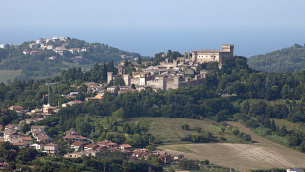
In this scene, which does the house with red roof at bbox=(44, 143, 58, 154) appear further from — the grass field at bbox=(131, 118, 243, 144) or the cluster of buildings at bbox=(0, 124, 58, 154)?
the grass field at bbox=(131, 118, 243, 144)

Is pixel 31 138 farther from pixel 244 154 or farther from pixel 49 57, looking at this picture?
pixel 49 57

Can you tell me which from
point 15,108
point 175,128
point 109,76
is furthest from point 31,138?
point 109,76

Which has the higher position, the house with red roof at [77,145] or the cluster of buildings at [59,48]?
the cluster of buildings at [59,48]

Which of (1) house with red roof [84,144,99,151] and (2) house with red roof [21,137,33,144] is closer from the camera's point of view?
(1) house with red roof [84,144,99,151]

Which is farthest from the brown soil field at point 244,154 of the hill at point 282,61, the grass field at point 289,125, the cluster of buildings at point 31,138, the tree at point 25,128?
the hill at point 282,61

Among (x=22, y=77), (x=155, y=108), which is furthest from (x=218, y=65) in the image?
(x=22, y=77)

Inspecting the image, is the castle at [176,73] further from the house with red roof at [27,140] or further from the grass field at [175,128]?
the house with red roof at [27,140]

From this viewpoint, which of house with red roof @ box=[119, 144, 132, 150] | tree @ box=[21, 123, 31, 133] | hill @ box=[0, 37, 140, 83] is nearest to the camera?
house with red roof @ box=[119, 144, 132, 150]

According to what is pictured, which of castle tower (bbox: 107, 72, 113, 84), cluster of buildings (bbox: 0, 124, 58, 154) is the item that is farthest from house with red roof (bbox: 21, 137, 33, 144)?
castle tower (bbox: 107, 72, 113, 84)
